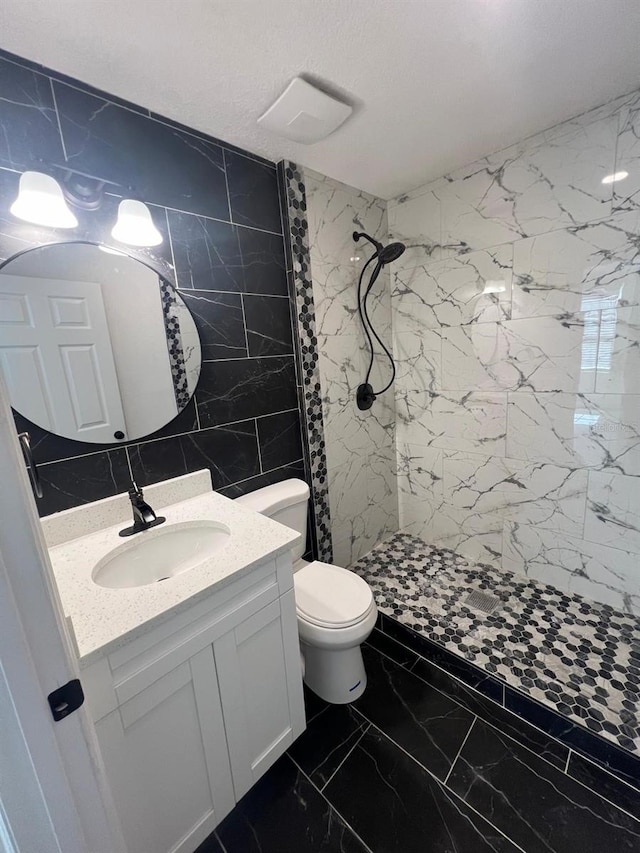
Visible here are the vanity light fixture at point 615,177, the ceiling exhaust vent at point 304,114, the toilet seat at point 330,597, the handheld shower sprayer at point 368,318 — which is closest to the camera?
the ceiling exhaust vent at point 304,114

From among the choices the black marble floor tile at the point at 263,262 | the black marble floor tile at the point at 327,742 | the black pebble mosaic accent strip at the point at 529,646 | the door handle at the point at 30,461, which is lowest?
the black marble floor tile at the point at 327,742

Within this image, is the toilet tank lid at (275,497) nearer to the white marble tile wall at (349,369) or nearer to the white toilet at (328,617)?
the white toilet at (328,617)

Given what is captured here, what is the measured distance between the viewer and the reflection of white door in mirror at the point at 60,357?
106cm

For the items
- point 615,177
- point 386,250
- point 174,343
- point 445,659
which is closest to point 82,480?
point 174,343

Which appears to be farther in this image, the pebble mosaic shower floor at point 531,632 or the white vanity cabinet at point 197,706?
the pebble mosaic shower floor at point 531,632

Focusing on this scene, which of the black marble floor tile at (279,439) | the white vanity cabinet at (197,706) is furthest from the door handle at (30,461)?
the black marble floor tile at (279,439)

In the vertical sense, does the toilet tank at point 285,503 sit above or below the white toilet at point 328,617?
above

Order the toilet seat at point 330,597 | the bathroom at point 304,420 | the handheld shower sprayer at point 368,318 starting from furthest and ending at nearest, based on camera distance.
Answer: the handheld shower sprayer at point 368,318 → the toilet seat at point 330,597 → the bathroom at point 304,420

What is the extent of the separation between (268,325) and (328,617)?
1329 mm

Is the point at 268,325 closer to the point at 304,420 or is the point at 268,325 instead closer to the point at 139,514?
the point at 304,420

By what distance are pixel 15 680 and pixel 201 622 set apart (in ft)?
1.63

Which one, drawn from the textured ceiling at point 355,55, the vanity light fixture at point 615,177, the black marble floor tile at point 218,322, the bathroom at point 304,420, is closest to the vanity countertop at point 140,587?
the bathroom at point 304,420

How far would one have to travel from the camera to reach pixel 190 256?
4.63 ft

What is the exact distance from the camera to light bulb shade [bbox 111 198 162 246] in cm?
123
